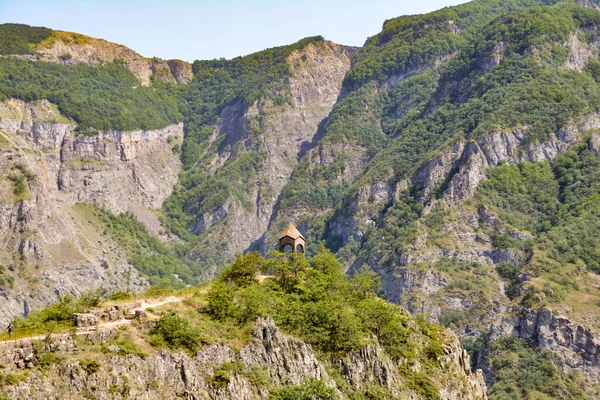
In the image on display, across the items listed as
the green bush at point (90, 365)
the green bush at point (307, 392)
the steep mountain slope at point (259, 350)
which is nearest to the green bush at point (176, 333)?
the steep mountain slope at point (259, 350)

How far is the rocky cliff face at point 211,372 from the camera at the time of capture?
193 feet

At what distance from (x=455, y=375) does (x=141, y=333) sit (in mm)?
35569

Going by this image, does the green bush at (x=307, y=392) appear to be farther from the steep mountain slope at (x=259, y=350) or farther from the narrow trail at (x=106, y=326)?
the narrow trail at (x=106, y=326)

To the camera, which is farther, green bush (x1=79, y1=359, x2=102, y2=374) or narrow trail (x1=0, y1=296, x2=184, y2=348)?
green bush (x1=79, y1=359, x2=102, y2=374)

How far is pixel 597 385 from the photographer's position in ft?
550

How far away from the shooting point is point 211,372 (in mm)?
67750

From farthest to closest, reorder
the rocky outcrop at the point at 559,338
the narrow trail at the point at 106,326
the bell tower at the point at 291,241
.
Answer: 1. the rocky outcrop at the point at 559,338
2. the bell tower at the point at 291,241
3. the narrow trail at the point at 106,326

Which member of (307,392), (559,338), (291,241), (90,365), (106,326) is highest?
(291,241)

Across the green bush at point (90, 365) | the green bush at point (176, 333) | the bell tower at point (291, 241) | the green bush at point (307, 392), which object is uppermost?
the bell tower at point (291, 241)

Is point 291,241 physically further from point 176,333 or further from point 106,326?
point 106,326

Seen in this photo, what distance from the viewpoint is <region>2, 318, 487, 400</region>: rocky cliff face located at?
58688 mm

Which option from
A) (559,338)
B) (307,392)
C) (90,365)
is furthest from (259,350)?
(559,338)

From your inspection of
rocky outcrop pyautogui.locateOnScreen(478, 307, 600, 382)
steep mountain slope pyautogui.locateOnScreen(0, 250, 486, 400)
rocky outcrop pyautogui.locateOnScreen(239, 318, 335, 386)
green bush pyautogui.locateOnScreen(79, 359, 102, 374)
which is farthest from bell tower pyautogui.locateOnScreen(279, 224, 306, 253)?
rocky outcrop pyautogui.locateOnScreen(478, 307, 600, 382)

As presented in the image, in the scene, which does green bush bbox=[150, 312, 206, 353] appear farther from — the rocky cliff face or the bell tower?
the bell tower
